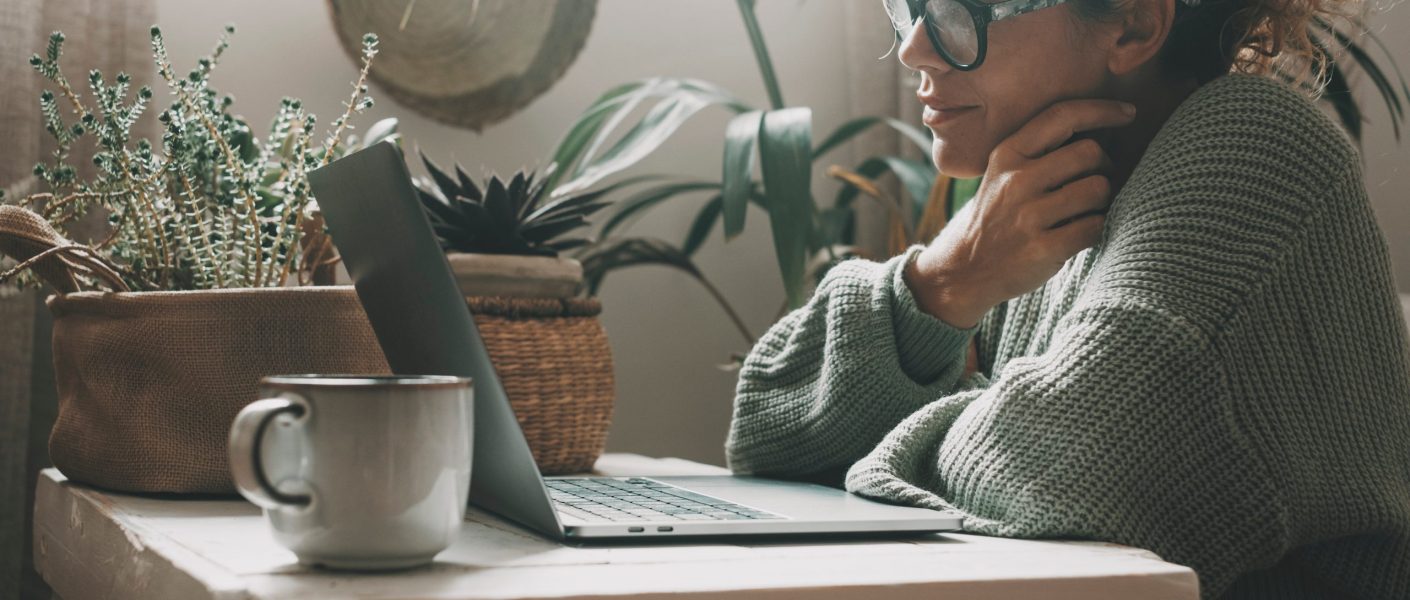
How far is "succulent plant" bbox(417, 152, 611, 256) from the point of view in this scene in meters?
1.15

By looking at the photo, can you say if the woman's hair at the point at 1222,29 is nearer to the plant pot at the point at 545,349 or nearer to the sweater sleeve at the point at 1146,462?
the sweater sleeve at the point at 1146,462

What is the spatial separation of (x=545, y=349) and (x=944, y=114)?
1.38 feet

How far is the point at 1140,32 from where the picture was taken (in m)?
0.89

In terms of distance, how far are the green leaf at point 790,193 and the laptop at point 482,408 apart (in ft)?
2.62

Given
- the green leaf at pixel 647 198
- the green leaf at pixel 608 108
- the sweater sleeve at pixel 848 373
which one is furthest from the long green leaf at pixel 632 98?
the sweater sleeve at pixel 848 373

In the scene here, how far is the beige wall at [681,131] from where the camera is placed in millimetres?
2076

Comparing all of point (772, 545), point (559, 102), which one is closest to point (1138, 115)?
point (772, 545)

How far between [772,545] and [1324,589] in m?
0.36

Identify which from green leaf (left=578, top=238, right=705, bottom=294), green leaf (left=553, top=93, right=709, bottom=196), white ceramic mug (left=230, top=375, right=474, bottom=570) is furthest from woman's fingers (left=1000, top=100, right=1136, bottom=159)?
green leaf (left=578, top=238, right=705, bottom=294)

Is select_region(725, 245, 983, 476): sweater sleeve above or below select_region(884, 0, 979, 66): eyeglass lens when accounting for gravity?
below

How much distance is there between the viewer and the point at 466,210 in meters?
1.14

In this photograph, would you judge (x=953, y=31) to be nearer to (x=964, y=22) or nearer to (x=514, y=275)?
(x=964, y=22)

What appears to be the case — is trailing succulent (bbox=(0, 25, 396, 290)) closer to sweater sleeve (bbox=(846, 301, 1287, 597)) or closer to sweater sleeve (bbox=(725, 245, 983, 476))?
sweater sleeve (bbox=(725, 245, 983, 476))

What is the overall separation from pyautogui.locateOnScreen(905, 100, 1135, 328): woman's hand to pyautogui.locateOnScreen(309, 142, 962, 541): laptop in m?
0.20
